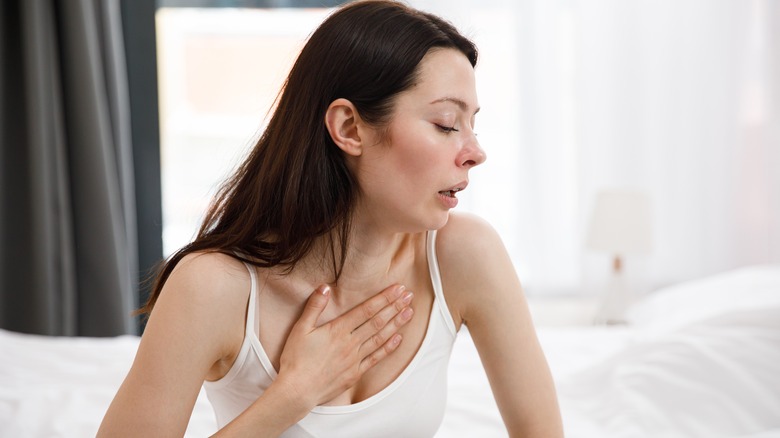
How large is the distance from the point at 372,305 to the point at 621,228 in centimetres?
170

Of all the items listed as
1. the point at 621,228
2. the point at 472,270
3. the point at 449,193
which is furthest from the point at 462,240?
the point at 621,228

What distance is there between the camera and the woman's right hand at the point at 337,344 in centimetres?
120

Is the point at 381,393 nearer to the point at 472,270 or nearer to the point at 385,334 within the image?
the point at 385,334

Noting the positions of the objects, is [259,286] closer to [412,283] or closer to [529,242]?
[412,283]

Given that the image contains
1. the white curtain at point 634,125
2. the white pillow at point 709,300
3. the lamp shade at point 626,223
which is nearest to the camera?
the white pillow at point 709,300

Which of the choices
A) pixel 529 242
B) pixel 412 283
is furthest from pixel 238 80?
pixel 412 283

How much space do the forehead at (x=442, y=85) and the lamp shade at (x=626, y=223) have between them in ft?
5.66

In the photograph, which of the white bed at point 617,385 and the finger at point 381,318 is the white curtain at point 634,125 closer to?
the white bed at point 617,385

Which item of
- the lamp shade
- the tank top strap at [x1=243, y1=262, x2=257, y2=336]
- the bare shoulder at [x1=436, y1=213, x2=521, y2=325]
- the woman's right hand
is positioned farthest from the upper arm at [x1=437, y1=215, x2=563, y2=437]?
the lamp shade

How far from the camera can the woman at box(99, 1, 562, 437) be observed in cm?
113

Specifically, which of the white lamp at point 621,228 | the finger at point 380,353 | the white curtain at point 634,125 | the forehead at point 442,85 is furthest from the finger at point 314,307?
the white curtain at point 634,125

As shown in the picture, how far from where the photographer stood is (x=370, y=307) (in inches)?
50.7

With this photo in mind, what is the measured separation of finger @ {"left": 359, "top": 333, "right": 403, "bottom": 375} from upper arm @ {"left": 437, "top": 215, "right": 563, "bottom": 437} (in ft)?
0.39

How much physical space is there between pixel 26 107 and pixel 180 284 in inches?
86.7
